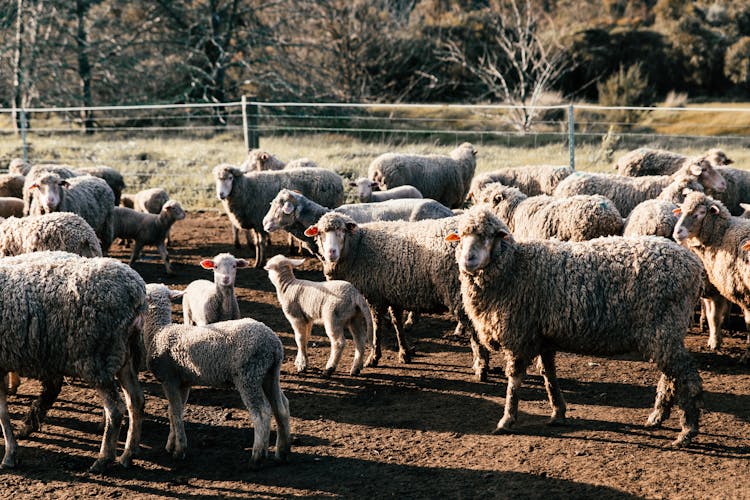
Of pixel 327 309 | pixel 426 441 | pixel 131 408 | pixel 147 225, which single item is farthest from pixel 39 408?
pixel 147 225

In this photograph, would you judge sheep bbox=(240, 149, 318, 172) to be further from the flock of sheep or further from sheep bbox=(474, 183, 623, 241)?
sheep bbox=(474, 183, 623, 241)

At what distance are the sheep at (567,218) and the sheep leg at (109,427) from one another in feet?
15.3

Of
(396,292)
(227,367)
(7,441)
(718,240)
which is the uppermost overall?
(718,240)

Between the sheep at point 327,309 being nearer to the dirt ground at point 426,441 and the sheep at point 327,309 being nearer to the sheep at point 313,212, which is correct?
the dirt ground at point 426,441

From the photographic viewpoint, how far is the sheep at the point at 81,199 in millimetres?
10039

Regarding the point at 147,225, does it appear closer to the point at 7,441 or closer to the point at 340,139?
the point at 7,441

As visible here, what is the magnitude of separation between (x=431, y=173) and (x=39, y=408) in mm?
7581

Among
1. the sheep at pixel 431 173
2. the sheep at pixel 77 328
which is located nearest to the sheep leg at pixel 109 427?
the sheep at pixel 77 328

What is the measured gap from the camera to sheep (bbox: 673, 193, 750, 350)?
306 inches

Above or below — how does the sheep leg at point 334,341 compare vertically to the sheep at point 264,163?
below

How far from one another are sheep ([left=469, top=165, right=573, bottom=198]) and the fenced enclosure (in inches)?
79.6

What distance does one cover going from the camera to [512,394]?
656 cm

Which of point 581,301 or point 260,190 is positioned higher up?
point 260,190

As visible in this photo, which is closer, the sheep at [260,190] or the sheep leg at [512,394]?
the sheep leg at [512,394]
